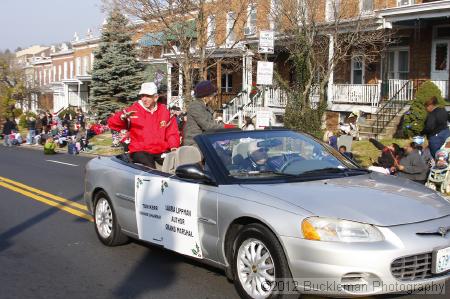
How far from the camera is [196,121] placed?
688 cm

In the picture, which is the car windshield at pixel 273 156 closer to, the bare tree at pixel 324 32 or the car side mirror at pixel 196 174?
the car side mirror at pixel 196 174

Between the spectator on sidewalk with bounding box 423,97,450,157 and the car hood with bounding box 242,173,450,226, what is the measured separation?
5872mm

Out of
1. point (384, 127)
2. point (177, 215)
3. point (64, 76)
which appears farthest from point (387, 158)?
point (64, 76)

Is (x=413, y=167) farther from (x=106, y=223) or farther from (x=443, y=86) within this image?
(x=443, y=86)

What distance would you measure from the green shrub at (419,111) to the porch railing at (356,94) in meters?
3.21

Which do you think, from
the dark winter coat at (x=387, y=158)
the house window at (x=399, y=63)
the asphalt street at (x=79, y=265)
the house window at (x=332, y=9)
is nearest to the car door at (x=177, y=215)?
the asphalt street at (x=79, y=265)

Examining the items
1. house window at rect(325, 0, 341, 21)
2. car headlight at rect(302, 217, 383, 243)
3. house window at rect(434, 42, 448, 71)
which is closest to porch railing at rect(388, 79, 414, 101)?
house window at rect(434, 42, 448, 71)

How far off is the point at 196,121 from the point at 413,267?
3.64 metres

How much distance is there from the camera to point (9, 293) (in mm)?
5000

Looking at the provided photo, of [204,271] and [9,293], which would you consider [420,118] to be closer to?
[204,271]

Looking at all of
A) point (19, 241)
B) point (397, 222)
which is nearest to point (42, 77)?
point (19, 241)

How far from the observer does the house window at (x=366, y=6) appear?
20.5 metres

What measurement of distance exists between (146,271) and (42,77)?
65669 millimetres

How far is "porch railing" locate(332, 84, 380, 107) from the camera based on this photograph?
21.5 meters
